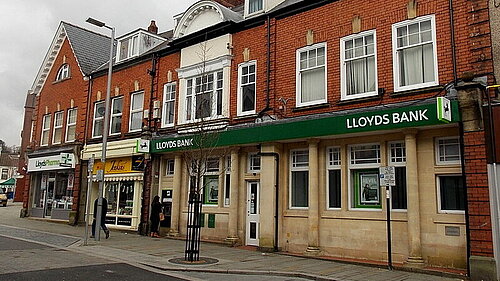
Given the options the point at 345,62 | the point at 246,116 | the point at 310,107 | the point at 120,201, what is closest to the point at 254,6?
the point at 246,116

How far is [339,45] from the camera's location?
44.2 feet

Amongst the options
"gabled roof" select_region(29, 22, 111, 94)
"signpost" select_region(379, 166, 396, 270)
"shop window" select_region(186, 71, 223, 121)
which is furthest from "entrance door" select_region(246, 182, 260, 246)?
"gabled roof" select_region(29, 22, 111, 94)

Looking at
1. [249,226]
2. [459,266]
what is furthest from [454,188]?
[249,226]

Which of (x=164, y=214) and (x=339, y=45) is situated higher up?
(x=339, y=45)

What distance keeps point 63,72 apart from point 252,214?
1667 centimetres

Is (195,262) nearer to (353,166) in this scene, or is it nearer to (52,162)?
(353,166)

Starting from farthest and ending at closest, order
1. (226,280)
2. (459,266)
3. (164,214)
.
Result: (164,214), (459,266), (226,280)

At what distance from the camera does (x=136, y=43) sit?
22.0 meters

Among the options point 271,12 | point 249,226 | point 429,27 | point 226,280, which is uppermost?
point 271,12

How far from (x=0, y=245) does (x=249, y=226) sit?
8.10 meters

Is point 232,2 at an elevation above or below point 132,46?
above

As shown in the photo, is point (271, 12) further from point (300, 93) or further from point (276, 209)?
point (276, 209)

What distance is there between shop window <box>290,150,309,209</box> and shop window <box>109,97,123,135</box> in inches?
410

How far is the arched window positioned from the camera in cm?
2553
